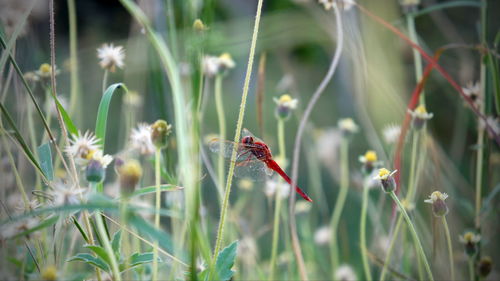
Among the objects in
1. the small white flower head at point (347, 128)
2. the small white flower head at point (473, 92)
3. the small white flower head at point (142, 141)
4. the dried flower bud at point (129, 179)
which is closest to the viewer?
the dried flower bud at point (129, 179)

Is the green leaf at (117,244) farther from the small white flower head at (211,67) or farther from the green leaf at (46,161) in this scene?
the small white flower head at (211,67)

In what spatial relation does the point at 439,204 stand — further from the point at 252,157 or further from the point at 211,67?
the point at 211,67

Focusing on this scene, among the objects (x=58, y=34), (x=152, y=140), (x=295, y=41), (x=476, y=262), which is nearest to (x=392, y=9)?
(x=295, y=41)

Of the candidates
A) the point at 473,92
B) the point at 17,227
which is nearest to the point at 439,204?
the point at 473,92

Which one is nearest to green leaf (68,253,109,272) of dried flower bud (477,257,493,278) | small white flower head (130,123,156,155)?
small white flower head (130,123,156,155)

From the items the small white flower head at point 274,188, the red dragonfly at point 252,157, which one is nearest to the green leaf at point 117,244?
the red dragonfly at point 252,157

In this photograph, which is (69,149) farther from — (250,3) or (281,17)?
(250,3)
